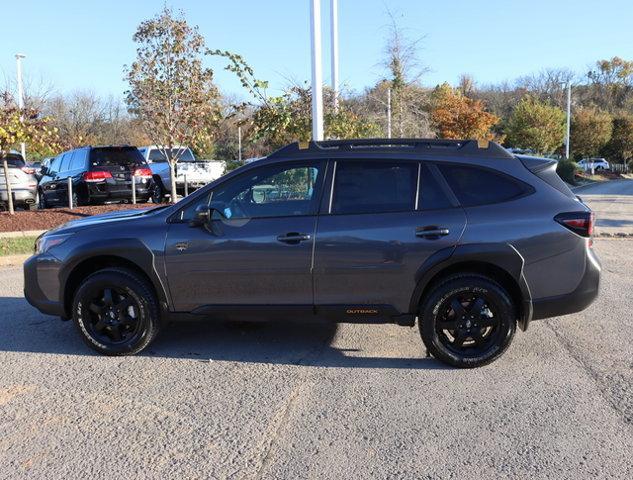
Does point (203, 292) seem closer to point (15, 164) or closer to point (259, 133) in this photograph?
point (259, 133)

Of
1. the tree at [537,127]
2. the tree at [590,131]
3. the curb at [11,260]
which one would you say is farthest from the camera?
the tree at [590,131]

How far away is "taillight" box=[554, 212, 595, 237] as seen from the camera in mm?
4391

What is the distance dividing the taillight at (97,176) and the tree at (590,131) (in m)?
43.6

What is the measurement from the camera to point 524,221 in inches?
173

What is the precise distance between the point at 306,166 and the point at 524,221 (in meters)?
1.77

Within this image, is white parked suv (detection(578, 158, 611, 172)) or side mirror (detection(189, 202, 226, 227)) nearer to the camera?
side mirror (detection(189, 202, 226, 227))

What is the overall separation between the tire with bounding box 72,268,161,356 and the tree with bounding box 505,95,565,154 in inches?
1637

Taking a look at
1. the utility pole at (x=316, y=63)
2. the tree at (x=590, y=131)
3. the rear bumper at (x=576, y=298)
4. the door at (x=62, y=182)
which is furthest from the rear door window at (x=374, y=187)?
the tree at (x=590, y=131)

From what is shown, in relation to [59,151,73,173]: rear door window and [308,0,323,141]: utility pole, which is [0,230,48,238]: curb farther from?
[308,0,323,141]: utility pole

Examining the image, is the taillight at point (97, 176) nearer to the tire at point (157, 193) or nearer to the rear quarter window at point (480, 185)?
the tire at point (157, 193)

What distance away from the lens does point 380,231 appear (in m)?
4.45

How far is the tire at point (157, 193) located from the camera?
15.9 m

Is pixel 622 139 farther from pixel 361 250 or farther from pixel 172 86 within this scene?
pixel 361 250

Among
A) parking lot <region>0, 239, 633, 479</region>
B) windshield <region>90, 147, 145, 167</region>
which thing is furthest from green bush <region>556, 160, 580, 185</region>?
parking lot <region>0, 239, 633, 479</region>
